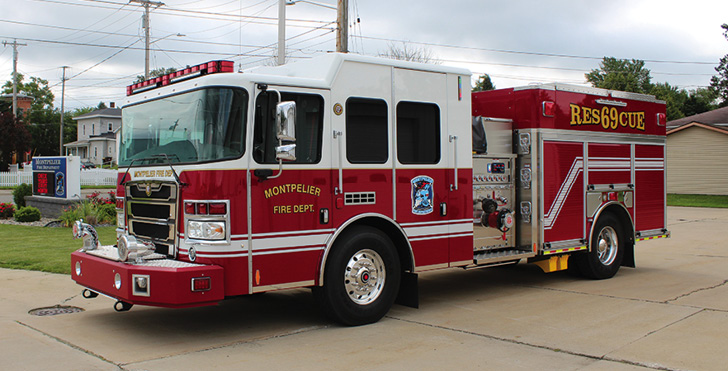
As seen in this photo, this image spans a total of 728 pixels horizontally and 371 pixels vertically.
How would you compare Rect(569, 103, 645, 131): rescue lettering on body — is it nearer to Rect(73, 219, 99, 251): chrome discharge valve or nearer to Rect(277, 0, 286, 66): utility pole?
Rect(73, 219, 99, 251): chrome discharge valve

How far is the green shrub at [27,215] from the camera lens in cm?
1775

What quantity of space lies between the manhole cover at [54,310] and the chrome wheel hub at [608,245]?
743 centimetres

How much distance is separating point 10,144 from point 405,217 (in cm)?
4700

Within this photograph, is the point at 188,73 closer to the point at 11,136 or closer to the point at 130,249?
the point at 130,249

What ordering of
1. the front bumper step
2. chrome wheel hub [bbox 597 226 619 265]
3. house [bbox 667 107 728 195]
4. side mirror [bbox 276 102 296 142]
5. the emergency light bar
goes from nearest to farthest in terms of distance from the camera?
the front bumper step < side mirror [bbox 276 102 296 142] < the emergency light bar < chrome wheel hub [bbox 597 226 619 265] < house [bbox 667 107 728 195]

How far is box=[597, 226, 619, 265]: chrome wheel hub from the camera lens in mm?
9969

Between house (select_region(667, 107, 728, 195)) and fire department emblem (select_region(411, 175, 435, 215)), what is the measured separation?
96.9ft

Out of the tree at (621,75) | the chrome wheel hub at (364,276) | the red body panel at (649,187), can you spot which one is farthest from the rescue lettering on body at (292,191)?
the tree at (621,75)

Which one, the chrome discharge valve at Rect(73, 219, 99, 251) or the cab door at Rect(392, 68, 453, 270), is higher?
the cab door at Rect(392, 68, 453, 270)

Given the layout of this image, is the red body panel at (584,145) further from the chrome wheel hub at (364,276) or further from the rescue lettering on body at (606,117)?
the chrome wheel hub at (364,276)

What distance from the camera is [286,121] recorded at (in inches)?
235

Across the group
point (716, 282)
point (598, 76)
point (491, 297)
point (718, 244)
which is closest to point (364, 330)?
point (491, 297)

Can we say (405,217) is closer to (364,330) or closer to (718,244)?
(364,330)

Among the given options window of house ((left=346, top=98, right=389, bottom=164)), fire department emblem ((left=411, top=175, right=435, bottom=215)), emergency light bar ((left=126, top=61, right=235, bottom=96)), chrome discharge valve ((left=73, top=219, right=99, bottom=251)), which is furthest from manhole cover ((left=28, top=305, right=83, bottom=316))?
fire department emblem ((left=411, top=175, right=435, bottom=215))
